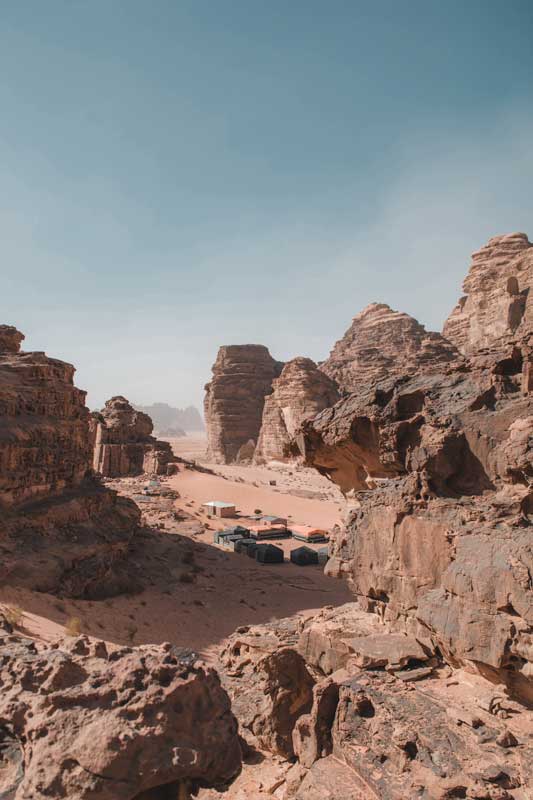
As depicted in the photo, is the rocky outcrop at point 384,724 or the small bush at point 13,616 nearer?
the rocky outcrop at point 384,724

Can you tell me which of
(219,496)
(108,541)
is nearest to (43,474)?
(108,541)

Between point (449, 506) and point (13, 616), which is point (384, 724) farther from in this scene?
point (13, 616)

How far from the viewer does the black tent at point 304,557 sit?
65.2ft

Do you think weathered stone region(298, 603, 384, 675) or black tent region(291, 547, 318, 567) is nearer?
weathered stone region(298, 603, 384, 675)

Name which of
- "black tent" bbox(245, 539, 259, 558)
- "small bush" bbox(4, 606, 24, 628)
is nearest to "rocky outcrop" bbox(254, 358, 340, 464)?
"black tent" bbox(245, 539, 259, 558)

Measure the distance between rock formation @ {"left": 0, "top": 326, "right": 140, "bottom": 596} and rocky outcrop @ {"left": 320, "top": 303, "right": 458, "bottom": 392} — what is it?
3839 cm

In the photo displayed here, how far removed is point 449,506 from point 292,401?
Answer: 4632 centimetres

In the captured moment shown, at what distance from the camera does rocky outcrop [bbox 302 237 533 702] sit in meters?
5.08

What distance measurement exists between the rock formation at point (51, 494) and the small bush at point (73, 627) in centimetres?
237

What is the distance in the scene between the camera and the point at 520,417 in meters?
6.07

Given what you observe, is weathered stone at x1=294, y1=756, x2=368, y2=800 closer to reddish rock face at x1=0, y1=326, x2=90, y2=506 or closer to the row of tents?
reddish rock face at x1=0, y1=326, x2=90, y2=506

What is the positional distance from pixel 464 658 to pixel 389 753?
1.40 meters

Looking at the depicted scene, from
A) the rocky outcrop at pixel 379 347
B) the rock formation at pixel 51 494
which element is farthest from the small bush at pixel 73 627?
the rocky outcrop at pixel 379 347

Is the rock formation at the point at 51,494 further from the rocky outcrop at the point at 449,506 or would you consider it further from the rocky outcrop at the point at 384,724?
the rocky outcrop at the point at 449,506
